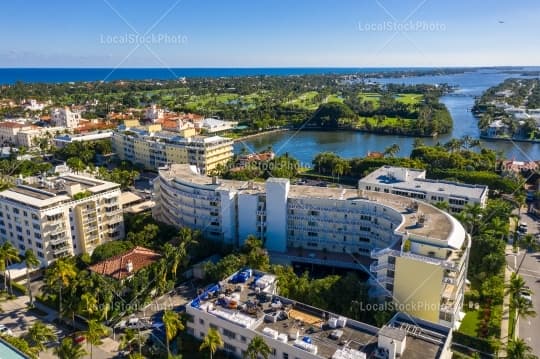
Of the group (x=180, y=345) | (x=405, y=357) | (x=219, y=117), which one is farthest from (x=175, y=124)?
(x=405, y=357)

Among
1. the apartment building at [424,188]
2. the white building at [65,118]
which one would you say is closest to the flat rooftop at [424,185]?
the apartment building at [424,188]

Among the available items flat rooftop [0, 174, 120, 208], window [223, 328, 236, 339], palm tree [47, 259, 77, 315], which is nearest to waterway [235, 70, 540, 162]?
flat rooftop [0, 174, 120, 208]

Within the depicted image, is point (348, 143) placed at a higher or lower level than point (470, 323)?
higher

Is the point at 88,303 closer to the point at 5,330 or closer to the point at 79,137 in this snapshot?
the point at 5,330

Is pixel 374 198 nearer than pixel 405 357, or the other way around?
pixel 405 357

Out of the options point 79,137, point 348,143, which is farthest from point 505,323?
point 79,137

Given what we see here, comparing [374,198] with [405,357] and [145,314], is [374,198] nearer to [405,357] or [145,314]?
[405,357]
